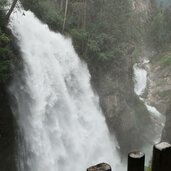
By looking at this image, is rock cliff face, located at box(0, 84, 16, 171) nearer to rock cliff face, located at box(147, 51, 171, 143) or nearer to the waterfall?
the waterfall

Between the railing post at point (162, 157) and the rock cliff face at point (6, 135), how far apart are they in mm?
9360

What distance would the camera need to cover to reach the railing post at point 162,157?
1.55 metres

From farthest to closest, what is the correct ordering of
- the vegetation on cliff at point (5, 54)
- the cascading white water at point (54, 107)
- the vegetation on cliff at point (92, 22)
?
1. the vegetation on cliff at point (92, 22)
2. the cascading white water at point (54, 107)
3. the vegetation on cliff at point (5, 54)

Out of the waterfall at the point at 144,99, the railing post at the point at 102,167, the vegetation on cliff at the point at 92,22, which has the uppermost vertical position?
the vegetation on cliff at the point at 92,22

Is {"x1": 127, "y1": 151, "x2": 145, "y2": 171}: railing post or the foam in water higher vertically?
{"x1": 127, "y1": 151, "x2": 145, "y2": 171}: railing post

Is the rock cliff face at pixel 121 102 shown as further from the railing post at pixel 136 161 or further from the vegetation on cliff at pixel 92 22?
the railing post at pixel 136 161

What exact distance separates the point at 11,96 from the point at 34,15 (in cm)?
429

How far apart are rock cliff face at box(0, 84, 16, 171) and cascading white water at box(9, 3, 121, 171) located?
0.27 m

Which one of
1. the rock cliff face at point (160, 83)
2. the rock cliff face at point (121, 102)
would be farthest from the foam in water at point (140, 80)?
the rock cliff face at point (121, 102)

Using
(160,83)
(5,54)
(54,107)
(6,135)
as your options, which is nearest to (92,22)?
(54,107)

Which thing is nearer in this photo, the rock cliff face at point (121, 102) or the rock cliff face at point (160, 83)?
the rock cliff face at point (121, 102)

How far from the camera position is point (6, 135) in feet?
34.6

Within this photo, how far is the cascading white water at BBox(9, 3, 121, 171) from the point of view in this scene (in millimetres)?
10992

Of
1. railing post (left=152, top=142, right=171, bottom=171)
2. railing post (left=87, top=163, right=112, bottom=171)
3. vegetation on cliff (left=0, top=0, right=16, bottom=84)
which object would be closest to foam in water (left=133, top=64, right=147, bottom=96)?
vegetation on cliff (left=0, top=0, right=16, bottom=84)
